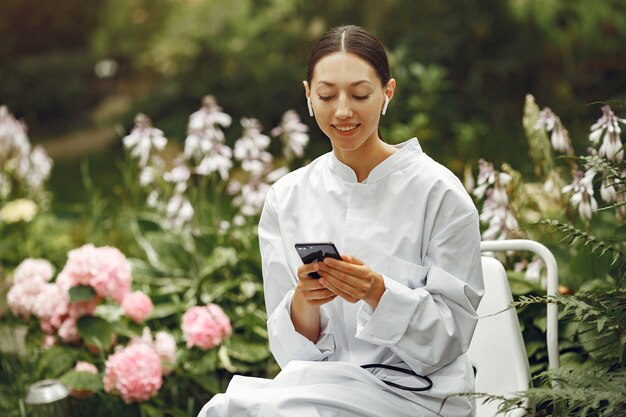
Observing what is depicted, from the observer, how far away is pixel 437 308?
199 centimetres

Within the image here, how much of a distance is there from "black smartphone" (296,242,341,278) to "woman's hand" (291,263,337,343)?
0.02 m

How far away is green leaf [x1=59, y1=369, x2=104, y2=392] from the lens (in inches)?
127

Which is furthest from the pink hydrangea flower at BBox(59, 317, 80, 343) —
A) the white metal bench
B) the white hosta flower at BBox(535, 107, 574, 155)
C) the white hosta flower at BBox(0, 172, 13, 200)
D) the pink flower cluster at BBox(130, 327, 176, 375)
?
the white hosta flower at BBox(535, 107, 574, 155)

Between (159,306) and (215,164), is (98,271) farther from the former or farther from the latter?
(215,164)

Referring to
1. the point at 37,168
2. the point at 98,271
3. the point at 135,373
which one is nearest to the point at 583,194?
the point at 135,373

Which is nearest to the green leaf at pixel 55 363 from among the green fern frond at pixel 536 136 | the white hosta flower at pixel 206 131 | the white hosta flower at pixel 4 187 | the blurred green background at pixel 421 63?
the white hosta flower at pixel 206 131

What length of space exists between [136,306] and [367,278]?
5.96ft

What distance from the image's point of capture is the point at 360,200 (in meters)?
2.16

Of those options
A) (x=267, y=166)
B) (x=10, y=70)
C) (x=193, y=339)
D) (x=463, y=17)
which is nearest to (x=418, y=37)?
(x=463, y=17)

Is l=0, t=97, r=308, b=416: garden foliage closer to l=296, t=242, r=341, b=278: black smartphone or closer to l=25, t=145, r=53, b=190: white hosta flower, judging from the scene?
l=25, t=145, r=53, b=190: white hosta flower

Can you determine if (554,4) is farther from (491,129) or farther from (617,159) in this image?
(617,159)

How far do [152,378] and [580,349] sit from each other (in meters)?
1.54

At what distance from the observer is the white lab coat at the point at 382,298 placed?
6.45ft

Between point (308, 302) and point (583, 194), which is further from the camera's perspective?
point (583, 194)
